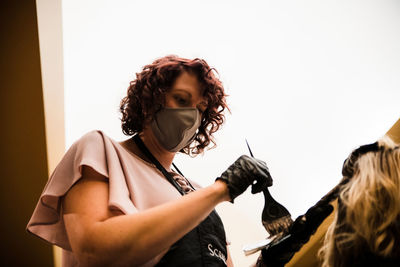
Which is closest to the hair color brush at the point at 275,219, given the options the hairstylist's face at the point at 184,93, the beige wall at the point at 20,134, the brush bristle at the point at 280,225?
the brush bristle at the point at 280,225

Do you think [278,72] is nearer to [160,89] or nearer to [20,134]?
[160,89]

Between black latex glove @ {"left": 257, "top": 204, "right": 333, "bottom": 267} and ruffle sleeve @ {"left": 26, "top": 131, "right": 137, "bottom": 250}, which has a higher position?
ruffle sleeve @ {"left": 26, "top": 131, "right": 137, "bottom": 250}

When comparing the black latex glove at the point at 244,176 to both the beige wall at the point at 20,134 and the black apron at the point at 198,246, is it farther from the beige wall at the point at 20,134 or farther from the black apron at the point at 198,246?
the beige wall at the point at 20,134

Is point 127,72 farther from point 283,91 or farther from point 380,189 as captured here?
point 380,189

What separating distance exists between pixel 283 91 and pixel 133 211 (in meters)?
1.67

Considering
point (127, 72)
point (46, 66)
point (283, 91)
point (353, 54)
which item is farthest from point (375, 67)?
point (46, 66)

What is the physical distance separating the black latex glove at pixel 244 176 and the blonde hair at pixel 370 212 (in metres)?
0.31

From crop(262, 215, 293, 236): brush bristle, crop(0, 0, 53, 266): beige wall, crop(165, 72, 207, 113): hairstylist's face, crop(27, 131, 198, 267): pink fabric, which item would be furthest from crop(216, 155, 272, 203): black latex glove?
crop(0, 0, 53, 266): beige wall

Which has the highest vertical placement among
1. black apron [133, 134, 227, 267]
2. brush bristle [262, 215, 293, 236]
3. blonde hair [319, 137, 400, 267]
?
blonde hair [319, 137, 400, 267]

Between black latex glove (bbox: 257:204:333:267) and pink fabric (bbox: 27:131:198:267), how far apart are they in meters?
0.47

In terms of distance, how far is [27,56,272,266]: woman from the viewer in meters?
0.87

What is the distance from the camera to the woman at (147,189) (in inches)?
34.1

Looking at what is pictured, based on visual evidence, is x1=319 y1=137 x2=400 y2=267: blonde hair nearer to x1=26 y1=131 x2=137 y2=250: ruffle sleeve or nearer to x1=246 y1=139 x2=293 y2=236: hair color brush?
x1=246 y1=139 x2=293 y2=236: hair color brush

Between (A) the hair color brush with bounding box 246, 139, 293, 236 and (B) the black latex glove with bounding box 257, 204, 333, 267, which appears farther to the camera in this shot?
(A) the hair color brush with bounding box 246, 139, 293, 236
